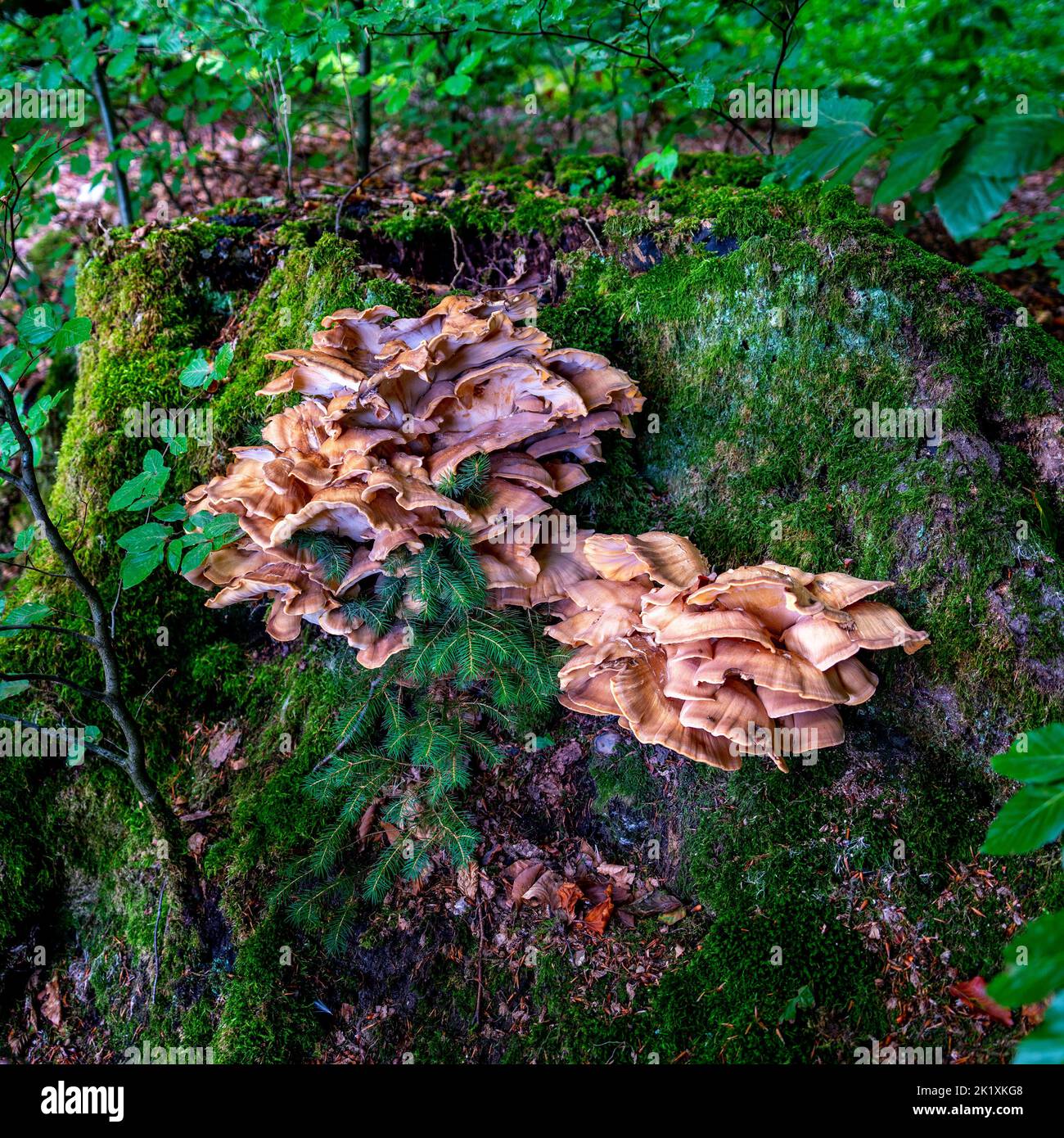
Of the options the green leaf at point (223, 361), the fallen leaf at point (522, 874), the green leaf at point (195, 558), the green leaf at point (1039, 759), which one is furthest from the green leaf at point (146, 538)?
the green leaf at point (1039, 759)

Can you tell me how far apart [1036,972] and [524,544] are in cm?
281

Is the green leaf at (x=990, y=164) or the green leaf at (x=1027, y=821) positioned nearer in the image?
the green leaf at (x=990, y=164)

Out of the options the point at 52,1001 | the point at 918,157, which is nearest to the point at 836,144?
the point at 918,157

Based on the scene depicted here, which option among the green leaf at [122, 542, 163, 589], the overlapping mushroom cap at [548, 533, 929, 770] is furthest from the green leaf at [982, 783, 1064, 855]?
the green leaf at [122, 542, 163, 589]

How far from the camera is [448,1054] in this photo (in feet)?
12.5

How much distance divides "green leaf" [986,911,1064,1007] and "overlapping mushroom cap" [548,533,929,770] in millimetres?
1391

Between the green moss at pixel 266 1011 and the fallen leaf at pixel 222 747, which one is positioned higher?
the fallen leaf at pixel 222 747

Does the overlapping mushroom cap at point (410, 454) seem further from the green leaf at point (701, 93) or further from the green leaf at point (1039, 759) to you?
the green leaf at point (1039, 759)

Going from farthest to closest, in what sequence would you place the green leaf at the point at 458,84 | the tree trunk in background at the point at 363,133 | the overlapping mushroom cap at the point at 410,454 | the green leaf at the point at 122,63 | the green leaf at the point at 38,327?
the tree trunk in background at the point at 363,133 < the green leaf at the point at 122,63 < the green leaf at the point at 458,84 < the overlapping mushroom cap at the point at 410,454 < the green leaf at the point at 38,327

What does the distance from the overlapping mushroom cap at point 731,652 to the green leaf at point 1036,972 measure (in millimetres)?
1391

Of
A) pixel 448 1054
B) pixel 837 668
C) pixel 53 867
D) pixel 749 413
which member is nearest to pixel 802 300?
pixel 749 413

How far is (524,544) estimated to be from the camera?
4027 millimetres

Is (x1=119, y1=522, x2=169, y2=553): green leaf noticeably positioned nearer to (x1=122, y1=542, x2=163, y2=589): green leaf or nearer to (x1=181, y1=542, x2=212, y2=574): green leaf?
(x1=122, y1=542, x2=163, y2=589): green leaf

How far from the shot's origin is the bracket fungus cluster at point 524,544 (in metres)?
3.35
